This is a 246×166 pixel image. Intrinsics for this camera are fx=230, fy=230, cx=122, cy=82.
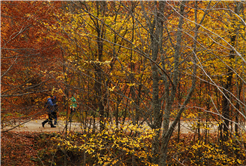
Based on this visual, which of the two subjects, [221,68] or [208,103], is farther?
[208,103]

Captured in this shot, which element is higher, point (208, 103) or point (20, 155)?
point (208, 103)

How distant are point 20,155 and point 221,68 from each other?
393 inches

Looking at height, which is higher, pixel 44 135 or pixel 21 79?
pixel 21 79

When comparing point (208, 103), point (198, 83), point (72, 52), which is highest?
point (72, 52)

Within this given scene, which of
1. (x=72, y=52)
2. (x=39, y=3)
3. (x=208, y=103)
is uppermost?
(x=39, y=3)

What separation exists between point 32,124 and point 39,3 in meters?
10.3

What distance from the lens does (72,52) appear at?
900 centimetres

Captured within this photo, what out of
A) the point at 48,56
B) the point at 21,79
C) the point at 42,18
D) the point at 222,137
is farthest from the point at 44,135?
the point at 222,137

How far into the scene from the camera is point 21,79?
7.71 meters

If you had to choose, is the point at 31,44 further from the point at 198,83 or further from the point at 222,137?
the point at 222,137

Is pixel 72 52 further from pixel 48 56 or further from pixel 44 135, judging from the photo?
pixel 44 135

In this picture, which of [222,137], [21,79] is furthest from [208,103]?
[21,79]

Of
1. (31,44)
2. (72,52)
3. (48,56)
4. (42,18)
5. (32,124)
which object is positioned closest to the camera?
(42,18)

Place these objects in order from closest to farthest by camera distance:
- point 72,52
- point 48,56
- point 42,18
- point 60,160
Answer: point 42,18
point 48,56
point 72,52
point 60,160
